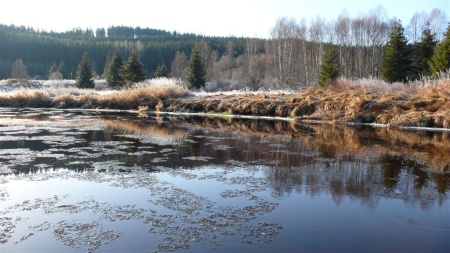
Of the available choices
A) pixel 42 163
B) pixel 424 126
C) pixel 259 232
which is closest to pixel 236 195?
pixel 259 232

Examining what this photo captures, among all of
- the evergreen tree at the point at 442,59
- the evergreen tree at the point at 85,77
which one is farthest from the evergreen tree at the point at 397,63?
the evergreen tree at the point at 85,77

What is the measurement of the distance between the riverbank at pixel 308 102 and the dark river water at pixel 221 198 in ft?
27.6

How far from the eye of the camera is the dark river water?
489 cm

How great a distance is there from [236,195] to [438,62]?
28202 mm

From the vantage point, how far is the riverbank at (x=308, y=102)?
20.6 metres

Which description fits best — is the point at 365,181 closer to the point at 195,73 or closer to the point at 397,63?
the point at 397,63

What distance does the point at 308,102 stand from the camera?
81.5 feet

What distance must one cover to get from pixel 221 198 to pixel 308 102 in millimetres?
19101

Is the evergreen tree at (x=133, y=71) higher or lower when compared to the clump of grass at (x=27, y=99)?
higher

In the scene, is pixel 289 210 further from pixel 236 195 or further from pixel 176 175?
pixel 176 175

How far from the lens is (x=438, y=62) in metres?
29.3

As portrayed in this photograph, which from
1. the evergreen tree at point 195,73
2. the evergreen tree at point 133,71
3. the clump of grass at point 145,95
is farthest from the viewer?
the evergreen tree at point 133,71

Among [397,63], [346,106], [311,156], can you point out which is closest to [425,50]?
[397,63]

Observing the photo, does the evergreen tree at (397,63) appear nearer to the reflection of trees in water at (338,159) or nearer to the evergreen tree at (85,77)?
the reflection of trees in water at (338,159)
